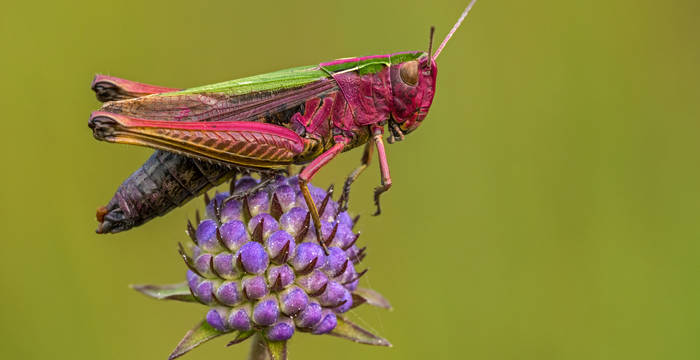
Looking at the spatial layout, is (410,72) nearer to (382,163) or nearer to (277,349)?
(382,163)

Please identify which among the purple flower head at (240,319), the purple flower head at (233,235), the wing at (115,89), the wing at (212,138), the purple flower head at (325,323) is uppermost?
the wing at (115,89)

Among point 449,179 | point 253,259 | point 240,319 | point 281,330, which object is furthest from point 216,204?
point 449,179

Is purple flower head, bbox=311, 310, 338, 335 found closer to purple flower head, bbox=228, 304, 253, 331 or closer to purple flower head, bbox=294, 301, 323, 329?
purple flower head, bbox=294, 301, 323, 329

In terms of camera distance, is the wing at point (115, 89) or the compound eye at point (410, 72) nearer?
the wing at point (115, 89)

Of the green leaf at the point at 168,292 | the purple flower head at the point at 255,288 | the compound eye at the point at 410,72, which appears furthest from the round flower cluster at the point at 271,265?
the compound eye at the point at 410,72

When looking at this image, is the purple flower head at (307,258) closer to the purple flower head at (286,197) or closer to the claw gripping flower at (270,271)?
the claw gripping flower at (270,271)

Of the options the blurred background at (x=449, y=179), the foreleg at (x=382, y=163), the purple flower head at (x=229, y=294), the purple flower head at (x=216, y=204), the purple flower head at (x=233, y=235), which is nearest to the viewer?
the purple flower head at (x=229, y=294)

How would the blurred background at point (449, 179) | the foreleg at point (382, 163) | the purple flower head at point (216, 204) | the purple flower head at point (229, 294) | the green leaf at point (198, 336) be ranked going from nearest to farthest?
1. the green leaf at point (198, 336)
2. the purple flower head at point (229, 294)
3. the purple flower head at point (216, 204)
4. the foreleg at point (382, 163)
5. the blurred background at point (449, 179)

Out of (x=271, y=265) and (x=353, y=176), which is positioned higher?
(x=353, y=176)
